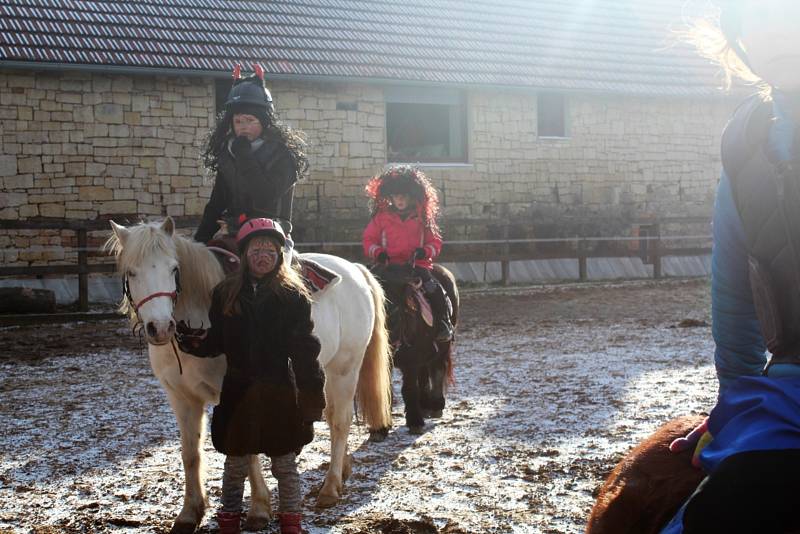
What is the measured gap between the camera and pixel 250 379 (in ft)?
12.8

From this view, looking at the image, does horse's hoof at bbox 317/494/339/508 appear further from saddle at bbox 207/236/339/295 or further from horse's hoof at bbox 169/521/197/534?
saddle at bbox 207/236/339/295

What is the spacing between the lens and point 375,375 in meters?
5.48

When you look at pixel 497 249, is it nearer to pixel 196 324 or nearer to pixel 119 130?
pixel 119 130

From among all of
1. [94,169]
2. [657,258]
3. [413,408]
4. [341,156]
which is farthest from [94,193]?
[657,258]

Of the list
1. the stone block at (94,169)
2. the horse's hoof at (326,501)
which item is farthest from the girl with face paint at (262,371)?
the stone block at (94,169)

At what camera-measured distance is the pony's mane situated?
400cm

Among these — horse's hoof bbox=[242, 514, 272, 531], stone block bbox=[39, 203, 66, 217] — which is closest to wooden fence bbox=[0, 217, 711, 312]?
stone block bbox=[39, 203, 66, 217]

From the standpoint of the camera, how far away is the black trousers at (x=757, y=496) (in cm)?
145

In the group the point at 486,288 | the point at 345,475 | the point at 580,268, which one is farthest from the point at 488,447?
the point at 580,268

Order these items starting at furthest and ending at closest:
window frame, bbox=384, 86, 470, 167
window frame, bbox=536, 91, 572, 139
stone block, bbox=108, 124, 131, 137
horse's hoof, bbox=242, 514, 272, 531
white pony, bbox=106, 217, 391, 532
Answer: window frame, bbox=536, 91, 572, 139
window frame, bbox=384, 86, 470, 167
stone block, bbox=108, 124, 131, 137
horse's hoof, bbox=242, 514, 272, 531
white pony, bbox=106, 217, 391, 532

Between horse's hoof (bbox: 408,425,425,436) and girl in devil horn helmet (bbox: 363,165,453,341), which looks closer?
horse's hoof (bbox: 408,425,425,436)

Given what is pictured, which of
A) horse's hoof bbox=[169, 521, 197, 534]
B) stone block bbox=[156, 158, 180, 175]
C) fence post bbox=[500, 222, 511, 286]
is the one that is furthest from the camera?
fence post bbox=[500, 222, 511, 286]

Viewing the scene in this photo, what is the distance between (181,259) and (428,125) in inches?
562

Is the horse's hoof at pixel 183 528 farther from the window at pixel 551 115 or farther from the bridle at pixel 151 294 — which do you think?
the window at pixel 551 115
